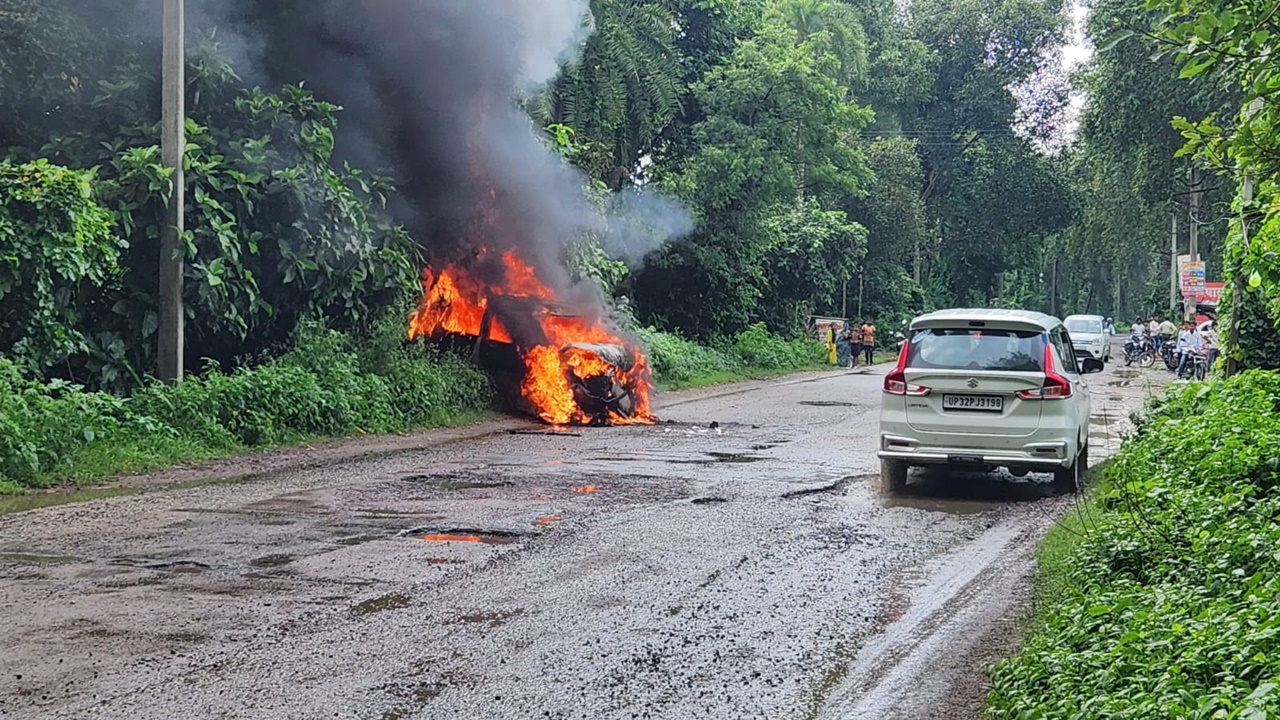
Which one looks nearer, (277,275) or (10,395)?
(10,395)

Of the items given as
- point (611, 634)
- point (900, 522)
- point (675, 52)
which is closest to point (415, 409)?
point (900, 522)

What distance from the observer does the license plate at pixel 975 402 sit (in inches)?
438

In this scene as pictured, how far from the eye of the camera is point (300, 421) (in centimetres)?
1505

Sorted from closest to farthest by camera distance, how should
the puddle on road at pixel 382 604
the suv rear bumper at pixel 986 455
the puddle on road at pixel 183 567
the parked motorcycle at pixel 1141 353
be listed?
the puddle on road at pixel 382 604
the puddle on road at pixel 183 567
the suv rear bumper at pixel 986 455
the parked motorcycle at pixel 1141 353

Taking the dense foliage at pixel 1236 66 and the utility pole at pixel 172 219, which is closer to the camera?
the dense foliage at pixel 1236 66

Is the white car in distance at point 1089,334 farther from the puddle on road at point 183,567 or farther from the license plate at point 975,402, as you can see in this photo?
the puddle on road at point 183,567

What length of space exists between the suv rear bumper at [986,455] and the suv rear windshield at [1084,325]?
33.2m

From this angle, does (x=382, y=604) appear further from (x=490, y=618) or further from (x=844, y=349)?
(x=844, y=349)

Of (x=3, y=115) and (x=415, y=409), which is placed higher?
(x=3, y=115)

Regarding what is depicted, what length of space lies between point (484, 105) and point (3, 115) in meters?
7.04

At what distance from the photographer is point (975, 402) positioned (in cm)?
1117

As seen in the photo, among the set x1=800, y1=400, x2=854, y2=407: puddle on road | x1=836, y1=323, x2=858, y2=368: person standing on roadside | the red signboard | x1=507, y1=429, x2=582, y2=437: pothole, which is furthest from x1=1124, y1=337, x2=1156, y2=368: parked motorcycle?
x1=507, y1=429, x2=582, y2=437: pothole

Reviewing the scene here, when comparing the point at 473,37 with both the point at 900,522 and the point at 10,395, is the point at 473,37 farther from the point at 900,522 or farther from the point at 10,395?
the point at 900,522

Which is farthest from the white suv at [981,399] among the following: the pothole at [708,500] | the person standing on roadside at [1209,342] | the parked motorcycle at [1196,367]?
the parked motorcycle at [1196,367]
